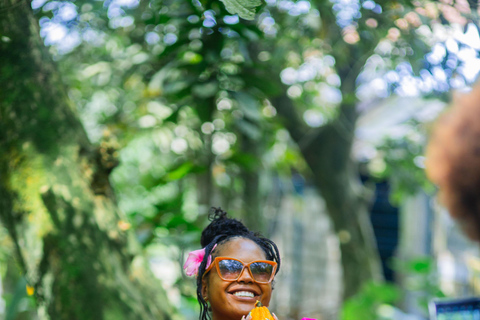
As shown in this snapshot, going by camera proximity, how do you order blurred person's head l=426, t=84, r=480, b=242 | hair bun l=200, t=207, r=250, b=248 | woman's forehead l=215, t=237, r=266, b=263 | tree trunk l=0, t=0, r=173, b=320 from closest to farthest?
woman's forehead l=215, t=237, r=266, b=263 < hair bun l=200, t=207, r=250, b=248 < tree trunk l=0, t=0, r=173, b=320 < blurred person's head l=426, t=84, r=480, b=242

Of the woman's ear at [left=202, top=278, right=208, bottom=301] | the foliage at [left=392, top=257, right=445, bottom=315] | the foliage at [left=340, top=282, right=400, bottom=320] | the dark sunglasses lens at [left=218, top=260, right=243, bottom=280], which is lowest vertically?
the foliage at [left=392, top=257, right=445, bottom=315]

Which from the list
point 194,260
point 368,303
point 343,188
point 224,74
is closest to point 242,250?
point 194,260

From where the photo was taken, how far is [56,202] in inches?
68.2

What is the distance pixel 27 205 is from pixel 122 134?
8.95 ft

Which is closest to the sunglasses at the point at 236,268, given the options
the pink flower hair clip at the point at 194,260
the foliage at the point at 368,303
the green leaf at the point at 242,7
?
the pink flower hair clip at the point at 194,260

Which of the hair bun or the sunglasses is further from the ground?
the sunglasses

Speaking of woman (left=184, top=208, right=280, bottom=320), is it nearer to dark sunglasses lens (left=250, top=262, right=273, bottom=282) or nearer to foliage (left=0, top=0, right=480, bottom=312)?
dark sunglasses lens (left=250, top=262, right=273, bottom=282)

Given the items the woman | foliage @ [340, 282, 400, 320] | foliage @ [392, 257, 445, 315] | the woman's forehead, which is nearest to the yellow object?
the woman

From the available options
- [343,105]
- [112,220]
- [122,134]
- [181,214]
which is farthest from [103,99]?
[112,220]

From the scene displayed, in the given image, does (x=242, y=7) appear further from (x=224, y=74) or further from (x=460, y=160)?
(x=460, y=160)

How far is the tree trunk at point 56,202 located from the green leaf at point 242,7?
0.84 meters

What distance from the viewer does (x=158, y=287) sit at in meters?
1.95

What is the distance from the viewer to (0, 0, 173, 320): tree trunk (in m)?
1.65

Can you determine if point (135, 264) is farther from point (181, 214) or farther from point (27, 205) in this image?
point (181, 214)
